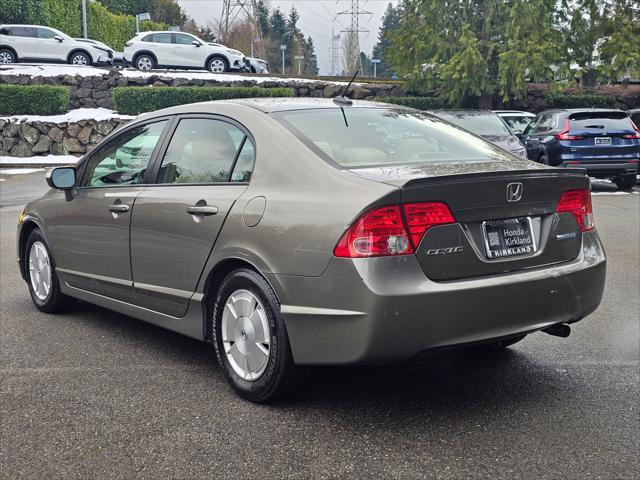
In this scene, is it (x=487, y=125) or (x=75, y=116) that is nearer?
(x=487, y=125)

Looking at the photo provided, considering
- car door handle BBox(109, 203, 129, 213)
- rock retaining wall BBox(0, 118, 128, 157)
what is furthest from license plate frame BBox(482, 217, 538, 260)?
rock retaining wall BBox(0, 118, 128, 157)

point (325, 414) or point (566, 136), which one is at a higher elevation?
point (566, 136)

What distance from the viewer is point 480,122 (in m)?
15.9

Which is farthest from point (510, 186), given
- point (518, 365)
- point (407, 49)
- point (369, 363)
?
point (407, 49)

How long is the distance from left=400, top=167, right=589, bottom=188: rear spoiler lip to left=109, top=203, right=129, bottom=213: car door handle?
6.92 feet

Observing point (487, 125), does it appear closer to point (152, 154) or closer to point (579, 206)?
point (152, 154)

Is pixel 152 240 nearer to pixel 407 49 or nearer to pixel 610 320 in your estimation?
pixel 610 320

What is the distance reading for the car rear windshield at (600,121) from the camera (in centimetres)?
1562

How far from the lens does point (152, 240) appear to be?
4.60 metres

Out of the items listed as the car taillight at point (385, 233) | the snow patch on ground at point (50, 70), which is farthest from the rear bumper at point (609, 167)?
the snow patch on ground at point (50, 70)

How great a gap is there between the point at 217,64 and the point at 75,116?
8.99 m

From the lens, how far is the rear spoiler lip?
3487 millimetres

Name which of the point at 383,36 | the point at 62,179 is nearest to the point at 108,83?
the point at 62,179

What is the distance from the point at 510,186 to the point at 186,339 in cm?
255
